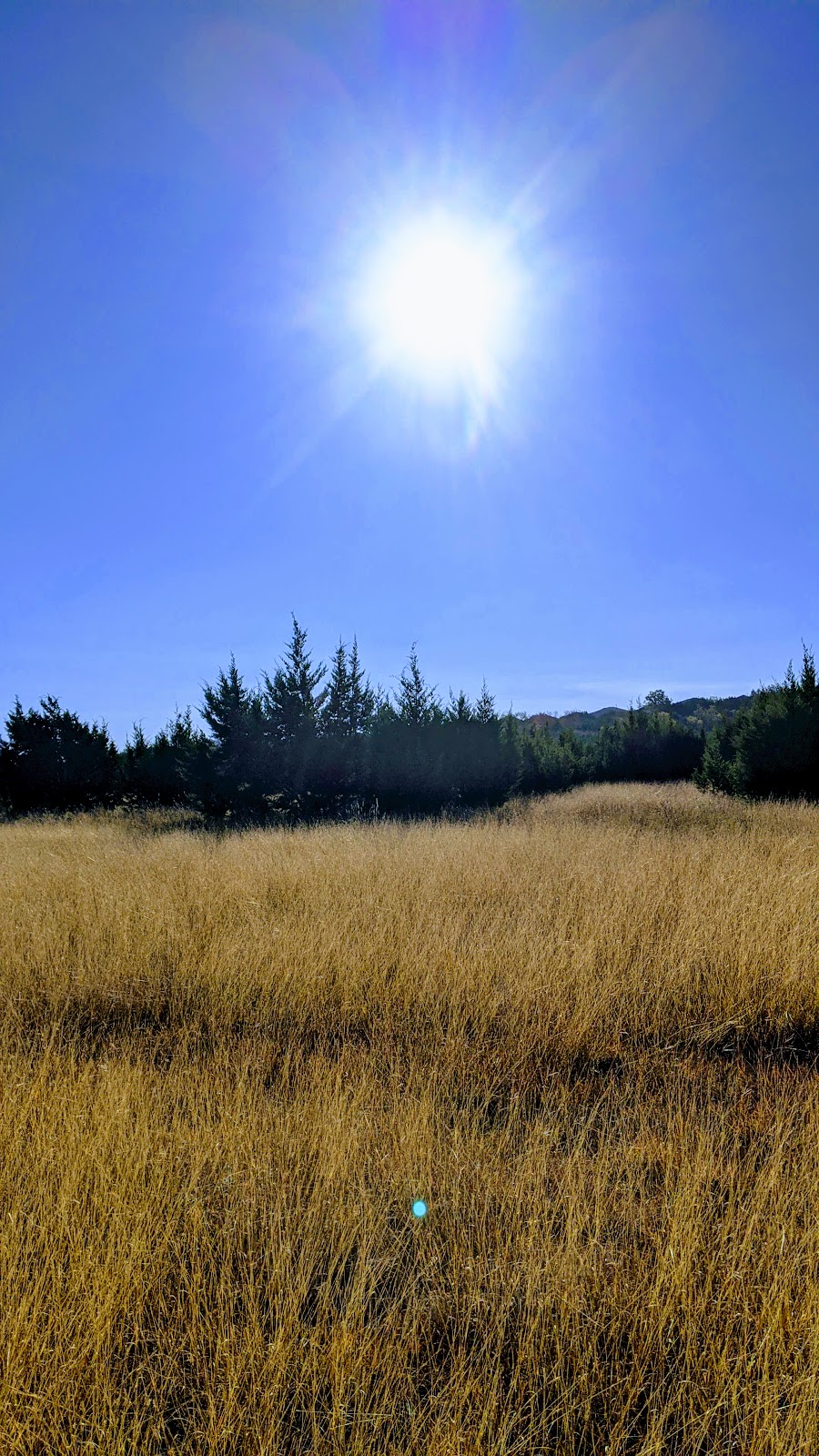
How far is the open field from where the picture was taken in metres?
1.60

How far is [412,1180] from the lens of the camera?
7.80 ft

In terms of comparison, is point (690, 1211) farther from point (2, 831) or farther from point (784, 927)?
point (2, 831)

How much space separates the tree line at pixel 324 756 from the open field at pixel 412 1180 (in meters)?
12.5

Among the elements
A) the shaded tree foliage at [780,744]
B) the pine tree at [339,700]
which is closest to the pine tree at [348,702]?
the pine tree at [339,700]

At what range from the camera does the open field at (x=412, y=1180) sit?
160 cm

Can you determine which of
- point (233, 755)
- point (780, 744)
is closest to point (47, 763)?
point (233, 755)

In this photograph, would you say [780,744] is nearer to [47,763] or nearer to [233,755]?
[233,755]

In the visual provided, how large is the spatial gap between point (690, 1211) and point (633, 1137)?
0.62 metres

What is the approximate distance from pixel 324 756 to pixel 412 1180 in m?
16.1

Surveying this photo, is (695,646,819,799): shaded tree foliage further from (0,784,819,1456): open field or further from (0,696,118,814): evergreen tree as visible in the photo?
(0,696,118,814): evergreen tree

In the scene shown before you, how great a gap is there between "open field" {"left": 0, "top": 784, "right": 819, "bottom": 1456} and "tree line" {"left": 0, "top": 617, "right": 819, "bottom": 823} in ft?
40.9

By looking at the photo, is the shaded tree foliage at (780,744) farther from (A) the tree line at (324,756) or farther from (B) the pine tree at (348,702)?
(B) the pine tree at (348,702)

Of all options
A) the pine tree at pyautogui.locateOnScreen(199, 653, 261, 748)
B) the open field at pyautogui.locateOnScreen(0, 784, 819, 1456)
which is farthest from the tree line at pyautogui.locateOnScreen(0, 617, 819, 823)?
the open field at pyautogui.locateOnScreen(0, 784, 819, 1456)

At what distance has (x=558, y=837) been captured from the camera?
994 cm
